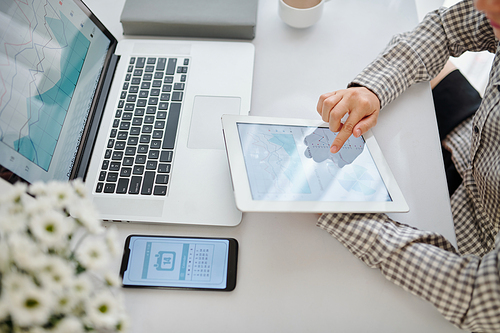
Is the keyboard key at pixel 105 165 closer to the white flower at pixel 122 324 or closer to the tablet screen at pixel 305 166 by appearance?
the tablet screen at pixel 305 166

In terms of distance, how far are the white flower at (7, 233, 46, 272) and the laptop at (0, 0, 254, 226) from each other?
0.24 metres

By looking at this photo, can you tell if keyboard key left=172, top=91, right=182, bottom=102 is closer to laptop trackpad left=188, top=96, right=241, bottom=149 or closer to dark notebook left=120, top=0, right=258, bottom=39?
laptop trackpad left=188, top=96, right=241, bottom=149

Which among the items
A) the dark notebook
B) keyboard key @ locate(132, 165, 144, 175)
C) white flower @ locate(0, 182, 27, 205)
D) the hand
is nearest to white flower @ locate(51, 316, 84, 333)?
white flower @ locate(0, 182, 27, 205)

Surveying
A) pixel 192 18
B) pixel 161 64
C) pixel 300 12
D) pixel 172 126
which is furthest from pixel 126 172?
pixel 300 12

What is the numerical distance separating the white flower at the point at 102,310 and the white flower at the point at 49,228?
0.19ft

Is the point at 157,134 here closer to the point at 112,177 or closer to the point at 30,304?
the point at 112,177

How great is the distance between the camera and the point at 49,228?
261 millimetres

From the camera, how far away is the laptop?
1.58 feet

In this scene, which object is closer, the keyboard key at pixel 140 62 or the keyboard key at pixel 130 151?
the keyboard key at pixel 130 151

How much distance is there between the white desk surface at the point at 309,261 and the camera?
1.59ft

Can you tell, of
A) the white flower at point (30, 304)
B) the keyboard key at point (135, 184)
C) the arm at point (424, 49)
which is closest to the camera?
the white flower at point (30, 304)

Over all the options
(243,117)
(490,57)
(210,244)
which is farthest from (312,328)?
(490,57)

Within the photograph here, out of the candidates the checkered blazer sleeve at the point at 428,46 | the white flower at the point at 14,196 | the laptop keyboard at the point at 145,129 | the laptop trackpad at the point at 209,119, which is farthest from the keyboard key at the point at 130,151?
the checkered blazer sleeve at the point at 428,46

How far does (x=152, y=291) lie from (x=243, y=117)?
33 cm
